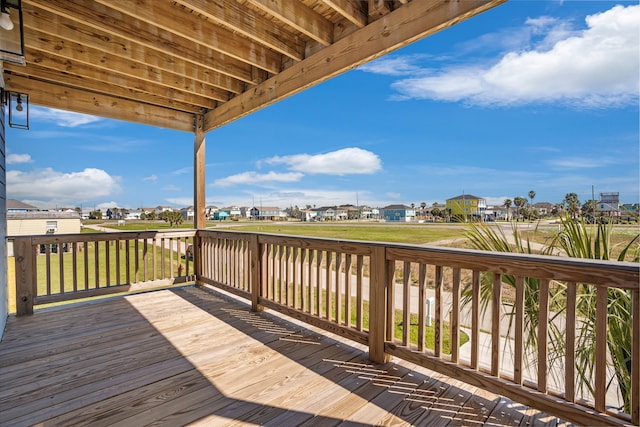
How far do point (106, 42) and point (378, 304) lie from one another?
340cm

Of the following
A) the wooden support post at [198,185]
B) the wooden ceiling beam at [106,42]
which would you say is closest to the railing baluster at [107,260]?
the wooden support post at [198,185]

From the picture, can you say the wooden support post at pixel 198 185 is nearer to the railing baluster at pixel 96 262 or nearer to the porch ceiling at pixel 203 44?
the porch ceiling at pixel 203 44

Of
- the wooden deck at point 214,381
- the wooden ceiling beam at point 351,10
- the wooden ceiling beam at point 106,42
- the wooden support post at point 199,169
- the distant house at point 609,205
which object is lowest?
the wooden deck at point 214,381

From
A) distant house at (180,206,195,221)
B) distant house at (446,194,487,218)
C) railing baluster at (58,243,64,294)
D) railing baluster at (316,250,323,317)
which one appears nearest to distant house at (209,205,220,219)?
distant house at (180,206,195,221)

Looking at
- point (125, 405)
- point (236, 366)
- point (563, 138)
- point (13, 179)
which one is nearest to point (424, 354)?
point (236, 366)

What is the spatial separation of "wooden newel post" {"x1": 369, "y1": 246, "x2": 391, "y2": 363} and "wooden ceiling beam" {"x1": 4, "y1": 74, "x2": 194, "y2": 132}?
3907 mm

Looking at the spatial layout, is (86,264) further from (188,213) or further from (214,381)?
(214,381)

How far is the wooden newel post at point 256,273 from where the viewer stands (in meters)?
3.45

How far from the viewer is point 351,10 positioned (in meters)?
2.28

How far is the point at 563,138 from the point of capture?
315cm

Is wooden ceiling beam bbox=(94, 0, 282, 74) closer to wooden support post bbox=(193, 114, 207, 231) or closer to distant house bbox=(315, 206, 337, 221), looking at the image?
distant house bbox=(315, 206, 337, 221)

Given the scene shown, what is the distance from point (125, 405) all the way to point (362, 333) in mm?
1638

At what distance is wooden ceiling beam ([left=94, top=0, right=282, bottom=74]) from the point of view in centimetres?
232

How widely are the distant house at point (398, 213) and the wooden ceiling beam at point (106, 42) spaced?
2.58 metres
